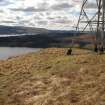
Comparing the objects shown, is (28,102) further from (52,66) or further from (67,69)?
(52,66)

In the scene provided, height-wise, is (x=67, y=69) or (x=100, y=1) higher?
(x=100, y=1)

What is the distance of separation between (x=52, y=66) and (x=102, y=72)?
20.1 ft

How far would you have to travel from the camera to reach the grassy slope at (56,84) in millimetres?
17208

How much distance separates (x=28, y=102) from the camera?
57.7 feet

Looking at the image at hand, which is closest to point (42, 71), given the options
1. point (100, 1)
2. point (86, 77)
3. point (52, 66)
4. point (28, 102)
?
point (52, 66)

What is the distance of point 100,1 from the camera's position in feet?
114

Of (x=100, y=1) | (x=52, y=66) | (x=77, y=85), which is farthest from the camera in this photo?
(x=100, y=1)

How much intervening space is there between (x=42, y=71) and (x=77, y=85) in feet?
21.9

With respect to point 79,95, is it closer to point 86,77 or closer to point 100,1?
point 86,77

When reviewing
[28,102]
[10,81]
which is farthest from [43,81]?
[28,102]

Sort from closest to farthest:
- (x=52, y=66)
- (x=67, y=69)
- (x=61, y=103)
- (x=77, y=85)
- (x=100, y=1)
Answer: (x=61, y=103) < (x=77, y=85) < (x=67, y=69) < (x=52, y=66) < (x=100, y=1)

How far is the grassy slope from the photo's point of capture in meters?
17.2

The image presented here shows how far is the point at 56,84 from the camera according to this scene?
20375mm

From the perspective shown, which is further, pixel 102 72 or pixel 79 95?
pixel 102 72
